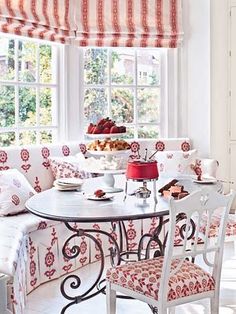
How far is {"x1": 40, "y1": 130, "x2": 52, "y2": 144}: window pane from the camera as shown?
4.58 meters

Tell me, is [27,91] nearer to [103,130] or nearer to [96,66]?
[96,66]

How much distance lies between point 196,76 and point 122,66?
730 millimetres

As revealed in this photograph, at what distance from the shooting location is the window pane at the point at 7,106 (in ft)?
13.9

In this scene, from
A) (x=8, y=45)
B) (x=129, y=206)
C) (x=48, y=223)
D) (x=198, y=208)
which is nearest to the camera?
(x=198, y=208)

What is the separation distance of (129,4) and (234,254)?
247 centimetres

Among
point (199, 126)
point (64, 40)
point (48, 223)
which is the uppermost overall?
point (64, 40)

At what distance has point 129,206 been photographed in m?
2.51

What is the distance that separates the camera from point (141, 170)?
2580mm

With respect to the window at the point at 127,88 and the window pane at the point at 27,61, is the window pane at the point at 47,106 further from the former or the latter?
the window at the point at 127,88

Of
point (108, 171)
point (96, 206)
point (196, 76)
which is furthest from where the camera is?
point (196, 76)

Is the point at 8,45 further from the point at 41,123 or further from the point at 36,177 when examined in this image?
the point at 36,177

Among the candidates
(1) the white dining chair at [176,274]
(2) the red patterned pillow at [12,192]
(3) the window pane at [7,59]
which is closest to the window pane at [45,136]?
(3) the window pane at [7,59]

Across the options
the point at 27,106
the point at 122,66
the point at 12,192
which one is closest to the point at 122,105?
the point at 122,66

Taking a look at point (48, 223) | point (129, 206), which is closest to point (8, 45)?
point (48, 223)
